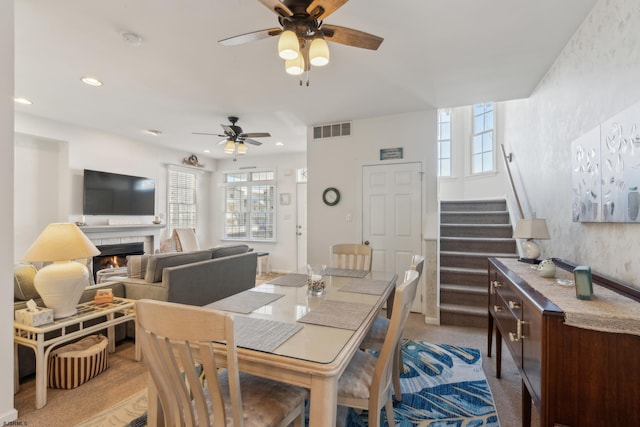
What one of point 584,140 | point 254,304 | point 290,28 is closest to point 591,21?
point 584,140

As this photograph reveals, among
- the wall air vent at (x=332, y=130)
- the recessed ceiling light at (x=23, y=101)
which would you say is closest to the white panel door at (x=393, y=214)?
the wall air vent at (x=332, y=130)

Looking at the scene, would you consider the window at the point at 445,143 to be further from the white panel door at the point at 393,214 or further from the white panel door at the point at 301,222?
the white panel door at the point at 301,222

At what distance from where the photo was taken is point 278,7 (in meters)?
1.63

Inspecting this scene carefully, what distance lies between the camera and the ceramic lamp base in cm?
222

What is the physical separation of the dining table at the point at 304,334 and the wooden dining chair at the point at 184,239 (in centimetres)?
454

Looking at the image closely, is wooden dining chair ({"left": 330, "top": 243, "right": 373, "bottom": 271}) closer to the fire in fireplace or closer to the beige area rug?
the beige area rug

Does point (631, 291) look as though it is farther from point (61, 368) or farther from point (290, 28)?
point (61, 368)

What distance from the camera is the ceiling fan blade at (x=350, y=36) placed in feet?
6.00

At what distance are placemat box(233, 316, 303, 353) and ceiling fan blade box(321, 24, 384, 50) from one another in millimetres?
1731

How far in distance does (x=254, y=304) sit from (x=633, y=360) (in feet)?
5.49

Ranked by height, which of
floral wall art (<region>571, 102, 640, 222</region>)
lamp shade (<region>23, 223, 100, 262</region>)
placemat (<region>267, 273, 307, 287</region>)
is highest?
floral wall art (<region>571, 102, 640, 222</region>)

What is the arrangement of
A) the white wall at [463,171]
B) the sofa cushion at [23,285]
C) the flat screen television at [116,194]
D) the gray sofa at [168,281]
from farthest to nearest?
the white wall at [463,171], the flat screen television at [116,194], the gray sofa at [168,281], the sofa cushion at [23,285]

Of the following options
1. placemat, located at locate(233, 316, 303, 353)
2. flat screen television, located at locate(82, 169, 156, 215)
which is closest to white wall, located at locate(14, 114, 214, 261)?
flat screen television, located at locate(82, 169, 156, 215)

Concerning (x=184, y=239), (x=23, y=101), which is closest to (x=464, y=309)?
(x=184, y=239)
